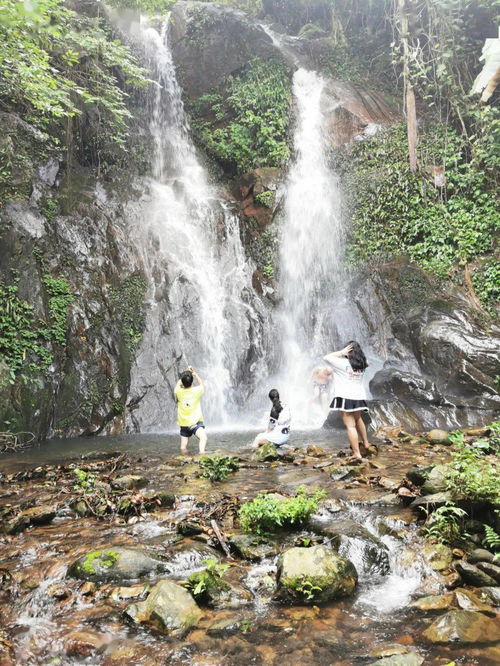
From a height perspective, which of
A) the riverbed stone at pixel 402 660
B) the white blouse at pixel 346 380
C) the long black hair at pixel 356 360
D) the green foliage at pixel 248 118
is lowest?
the riverbed stone at pixel 402 660

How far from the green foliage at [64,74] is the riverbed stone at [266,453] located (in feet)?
22.6

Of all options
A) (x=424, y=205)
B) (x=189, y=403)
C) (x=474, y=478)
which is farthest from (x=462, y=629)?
(x=424, y=205)

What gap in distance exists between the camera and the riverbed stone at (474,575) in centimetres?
303

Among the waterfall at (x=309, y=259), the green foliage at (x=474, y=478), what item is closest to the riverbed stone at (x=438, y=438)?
the green foliage at (x=474, y=478)

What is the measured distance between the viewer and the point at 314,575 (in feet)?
10.1

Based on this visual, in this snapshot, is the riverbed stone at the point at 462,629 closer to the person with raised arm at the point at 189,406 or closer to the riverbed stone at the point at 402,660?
the riverbed stone at the point at 402,660

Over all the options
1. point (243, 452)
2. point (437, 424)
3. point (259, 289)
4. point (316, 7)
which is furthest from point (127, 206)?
point (316, 7)

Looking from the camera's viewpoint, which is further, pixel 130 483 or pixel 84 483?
pixel 130 483

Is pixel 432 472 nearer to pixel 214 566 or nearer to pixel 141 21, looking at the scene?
pixel 214 566

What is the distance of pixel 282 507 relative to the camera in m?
3.99

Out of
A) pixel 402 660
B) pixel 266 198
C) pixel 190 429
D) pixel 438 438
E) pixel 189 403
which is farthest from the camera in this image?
pixel 266 198

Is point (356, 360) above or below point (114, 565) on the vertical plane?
above

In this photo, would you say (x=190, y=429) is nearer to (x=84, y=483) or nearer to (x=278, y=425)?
(x=278, y=425)

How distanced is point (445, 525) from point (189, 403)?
16.5 feet
